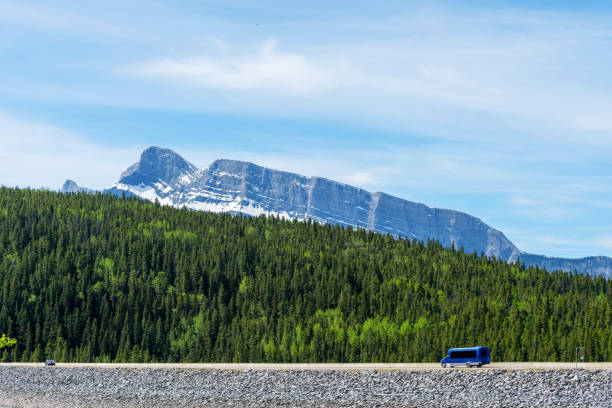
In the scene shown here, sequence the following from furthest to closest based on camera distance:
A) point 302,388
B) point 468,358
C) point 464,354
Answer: point 302,388
point 464,354
point 468,358

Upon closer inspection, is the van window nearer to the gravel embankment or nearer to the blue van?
the blue van

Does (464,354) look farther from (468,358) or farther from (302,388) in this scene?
(302,388)

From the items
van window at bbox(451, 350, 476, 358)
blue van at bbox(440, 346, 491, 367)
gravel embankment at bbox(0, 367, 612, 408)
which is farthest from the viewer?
van window at bbox(451, 350, 476, 358)

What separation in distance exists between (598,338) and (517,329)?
26.8m

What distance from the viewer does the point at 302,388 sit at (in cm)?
8044

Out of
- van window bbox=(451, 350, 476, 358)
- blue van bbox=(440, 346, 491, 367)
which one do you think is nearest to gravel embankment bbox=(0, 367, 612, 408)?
blue van bbox=(440, 346, 491, 367)

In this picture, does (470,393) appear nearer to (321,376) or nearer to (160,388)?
(321,376)

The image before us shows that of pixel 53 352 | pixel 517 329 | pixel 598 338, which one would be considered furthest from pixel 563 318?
pixel 53 352

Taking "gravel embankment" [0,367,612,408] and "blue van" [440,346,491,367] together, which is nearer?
"gravel embankment" [0,367,612,408]

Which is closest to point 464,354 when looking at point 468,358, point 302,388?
point 468,358

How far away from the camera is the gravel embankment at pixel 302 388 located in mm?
65125

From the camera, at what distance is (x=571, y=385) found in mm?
64562

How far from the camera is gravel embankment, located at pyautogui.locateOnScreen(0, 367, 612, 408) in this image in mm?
65125

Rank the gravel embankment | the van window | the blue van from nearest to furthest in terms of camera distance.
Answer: the gravel embankment → the blue van → the van window
